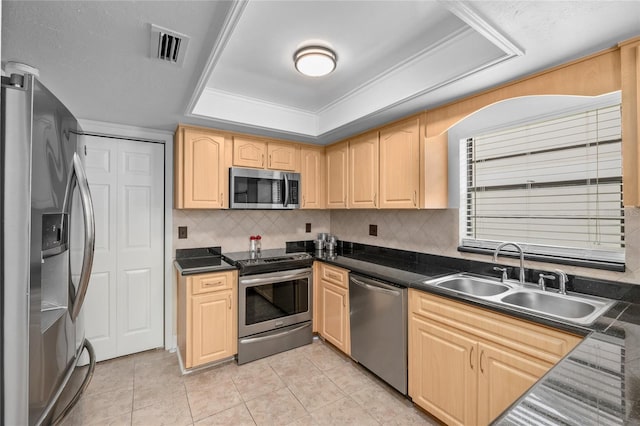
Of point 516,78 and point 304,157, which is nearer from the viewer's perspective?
point 516,78

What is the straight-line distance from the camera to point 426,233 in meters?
2.69

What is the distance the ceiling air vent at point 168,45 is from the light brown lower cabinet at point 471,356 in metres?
1.94

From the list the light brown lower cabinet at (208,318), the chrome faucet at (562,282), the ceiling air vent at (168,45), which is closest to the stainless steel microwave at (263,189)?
the light brown lower cabinet at (208,318)

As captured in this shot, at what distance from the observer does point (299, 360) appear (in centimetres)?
271

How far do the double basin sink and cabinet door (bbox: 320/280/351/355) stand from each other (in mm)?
918

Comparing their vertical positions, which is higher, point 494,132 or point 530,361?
point 494,132

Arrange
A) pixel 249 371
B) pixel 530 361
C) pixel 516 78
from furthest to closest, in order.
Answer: pixel 249 371 < pixel 516 78 < pixel 530 361

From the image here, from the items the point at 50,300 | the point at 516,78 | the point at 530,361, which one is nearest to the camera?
the point at 50,300

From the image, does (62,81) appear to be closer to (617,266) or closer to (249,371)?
(249,371)

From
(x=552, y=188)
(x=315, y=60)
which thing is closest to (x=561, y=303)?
(x=552, y=188)

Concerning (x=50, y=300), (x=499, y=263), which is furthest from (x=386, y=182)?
(x=50, y=300)

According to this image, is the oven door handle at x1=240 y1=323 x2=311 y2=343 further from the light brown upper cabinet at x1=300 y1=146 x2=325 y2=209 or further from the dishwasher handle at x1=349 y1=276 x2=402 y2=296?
the light brown upper cabinet at x1=300 y1=146 x2=325 y2=209

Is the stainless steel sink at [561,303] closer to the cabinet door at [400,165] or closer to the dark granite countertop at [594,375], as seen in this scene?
the dark granite countertop at [594,375]

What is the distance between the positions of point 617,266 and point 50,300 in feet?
8.55
